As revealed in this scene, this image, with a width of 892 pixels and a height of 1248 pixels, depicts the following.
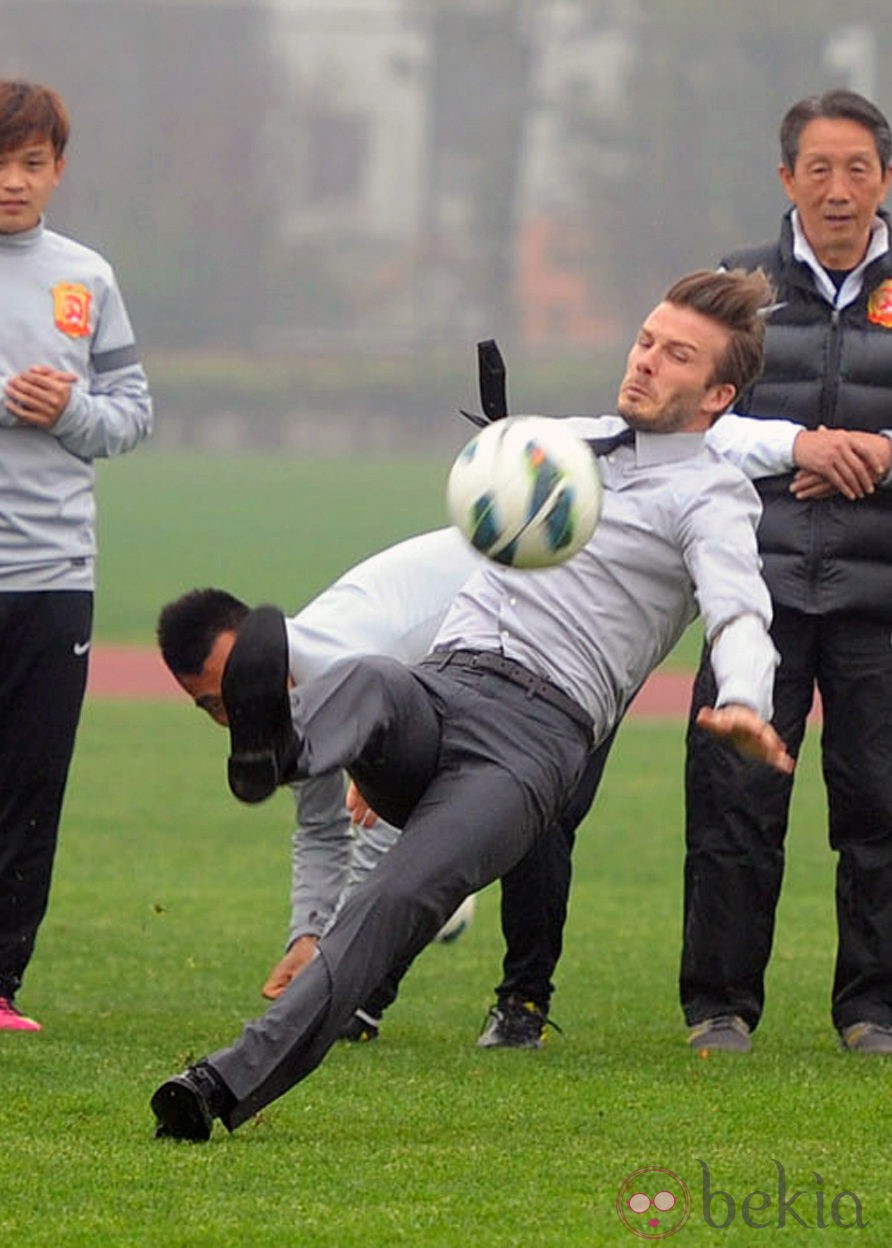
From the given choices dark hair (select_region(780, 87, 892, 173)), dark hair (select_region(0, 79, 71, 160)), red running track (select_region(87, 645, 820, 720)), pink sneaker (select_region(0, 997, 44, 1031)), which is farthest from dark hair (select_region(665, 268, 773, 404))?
red running track (select_region(87, 645, 820, 720))

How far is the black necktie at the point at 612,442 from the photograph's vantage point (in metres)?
5.52

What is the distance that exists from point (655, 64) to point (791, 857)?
31.5 meters

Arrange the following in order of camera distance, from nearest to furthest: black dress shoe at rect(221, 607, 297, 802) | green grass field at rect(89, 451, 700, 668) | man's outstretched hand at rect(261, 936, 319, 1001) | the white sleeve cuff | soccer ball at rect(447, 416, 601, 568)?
black dress shoe at rect(221, 607, 297, 802)
the white sleeve cuff
soccer ball at rect(447, 416, 601, 568)
man's outstretched hand at rect(261, 936, 319, 1001)
green grass field at rect(89, 451, 700, 668)

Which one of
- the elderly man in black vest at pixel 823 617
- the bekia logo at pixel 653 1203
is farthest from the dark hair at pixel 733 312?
the bekia logo at pixel 653 1203

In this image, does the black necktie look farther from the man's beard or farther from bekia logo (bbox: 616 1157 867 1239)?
bekia logo (bbox: 616 1157 867 1239)

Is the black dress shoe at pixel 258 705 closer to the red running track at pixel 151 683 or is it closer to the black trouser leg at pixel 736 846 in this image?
the black trouser leg at pixel 736 846

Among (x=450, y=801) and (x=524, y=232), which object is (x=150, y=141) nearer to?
(x=524, y=232)

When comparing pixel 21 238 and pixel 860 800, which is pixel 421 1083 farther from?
pixel 21 238

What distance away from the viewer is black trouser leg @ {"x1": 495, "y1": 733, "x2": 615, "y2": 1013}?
6.41 meters

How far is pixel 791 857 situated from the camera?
10977mm

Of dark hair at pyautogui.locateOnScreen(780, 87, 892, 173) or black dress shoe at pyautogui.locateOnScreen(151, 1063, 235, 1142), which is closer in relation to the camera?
black dress shoe at pyautogui.locateOnScreen(151, 1063, 235, 1142)

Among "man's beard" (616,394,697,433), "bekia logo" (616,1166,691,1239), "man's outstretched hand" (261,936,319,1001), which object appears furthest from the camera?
"man's outstretched hand" (261,936,319,1001)

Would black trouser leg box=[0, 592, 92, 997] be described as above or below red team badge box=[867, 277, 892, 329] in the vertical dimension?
below

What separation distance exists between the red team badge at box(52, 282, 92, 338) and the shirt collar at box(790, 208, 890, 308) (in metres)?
1.77
